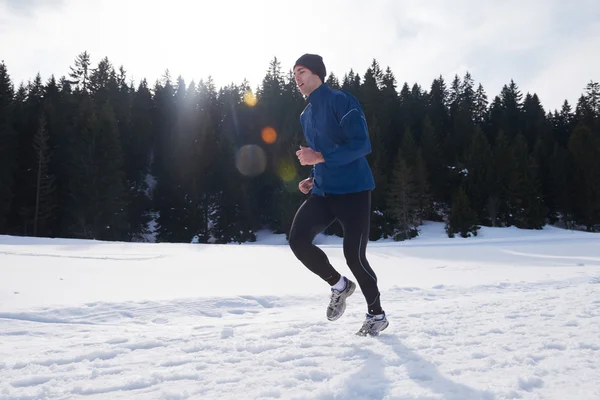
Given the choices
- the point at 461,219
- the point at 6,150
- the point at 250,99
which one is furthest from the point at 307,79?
the point at 250,99

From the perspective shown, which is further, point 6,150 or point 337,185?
point 6,150

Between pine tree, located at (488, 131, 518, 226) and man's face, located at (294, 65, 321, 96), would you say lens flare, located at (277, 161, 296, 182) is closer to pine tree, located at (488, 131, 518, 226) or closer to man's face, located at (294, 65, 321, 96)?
pine tree, located at (488, 131, 518, 226)

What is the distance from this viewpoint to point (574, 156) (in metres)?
44.5

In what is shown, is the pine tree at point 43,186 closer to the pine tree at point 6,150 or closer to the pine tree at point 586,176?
the pine tree at point 6,150

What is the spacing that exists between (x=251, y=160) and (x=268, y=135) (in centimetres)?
699

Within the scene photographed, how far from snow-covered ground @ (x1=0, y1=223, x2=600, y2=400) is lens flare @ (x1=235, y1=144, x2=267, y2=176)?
36.0 meters

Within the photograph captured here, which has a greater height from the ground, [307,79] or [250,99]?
[250,99]

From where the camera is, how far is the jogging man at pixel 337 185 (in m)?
2.95

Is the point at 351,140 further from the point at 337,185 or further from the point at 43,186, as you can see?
the point at 43,186

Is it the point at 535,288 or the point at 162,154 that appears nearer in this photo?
the point at 535,288

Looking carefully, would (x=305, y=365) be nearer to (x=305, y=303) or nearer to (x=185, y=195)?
(x=305, y=303)

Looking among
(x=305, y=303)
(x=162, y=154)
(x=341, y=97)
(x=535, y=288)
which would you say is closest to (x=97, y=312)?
(x=305, y=303)

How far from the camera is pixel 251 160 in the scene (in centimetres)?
4319

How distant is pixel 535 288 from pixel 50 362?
538 centimetres
